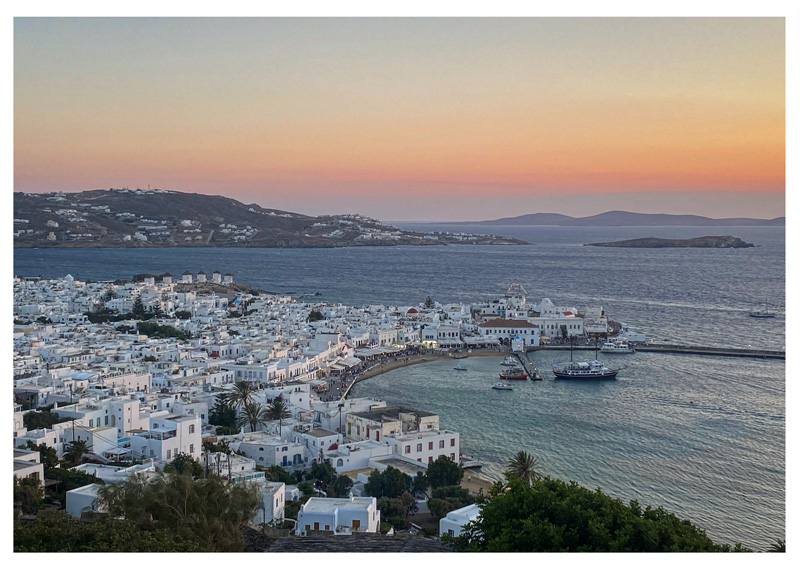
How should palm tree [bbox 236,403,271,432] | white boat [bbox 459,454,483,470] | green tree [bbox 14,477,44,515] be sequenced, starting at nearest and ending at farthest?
green tree [bbox 14,477,44,515] → white boat [bbox 459,454,483,470] → palm tree [bbox 236,403,271,432]

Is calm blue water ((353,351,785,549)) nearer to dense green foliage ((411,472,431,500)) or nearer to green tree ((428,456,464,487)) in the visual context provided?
green tree ((428,456,464,487))

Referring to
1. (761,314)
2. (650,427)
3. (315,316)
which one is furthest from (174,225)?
(650,427)

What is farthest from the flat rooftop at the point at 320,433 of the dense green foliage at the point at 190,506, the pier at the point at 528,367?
the pier at the point at 528,367

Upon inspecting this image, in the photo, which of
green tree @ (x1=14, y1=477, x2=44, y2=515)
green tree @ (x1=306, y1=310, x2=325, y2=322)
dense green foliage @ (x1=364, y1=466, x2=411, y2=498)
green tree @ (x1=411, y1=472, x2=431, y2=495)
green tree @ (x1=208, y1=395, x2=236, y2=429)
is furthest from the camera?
green tree @ (x1=306, y1=310, x2=325, y2=322)

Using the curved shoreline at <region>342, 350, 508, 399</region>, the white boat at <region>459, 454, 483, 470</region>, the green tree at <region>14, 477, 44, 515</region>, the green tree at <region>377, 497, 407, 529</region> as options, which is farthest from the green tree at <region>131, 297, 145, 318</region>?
the green tree at <region>14, 477, 44, 515</region>

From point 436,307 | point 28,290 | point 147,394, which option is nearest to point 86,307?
point 28,290

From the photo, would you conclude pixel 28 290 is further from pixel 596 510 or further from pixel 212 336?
pixel 596 510

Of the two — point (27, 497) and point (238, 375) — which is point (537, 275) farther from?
point (27, 497)
